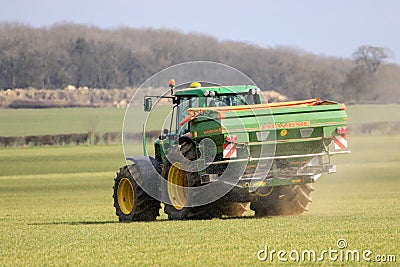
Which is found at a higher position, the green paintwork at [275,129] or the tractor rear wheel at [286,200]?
the green paintwork at [275,129]

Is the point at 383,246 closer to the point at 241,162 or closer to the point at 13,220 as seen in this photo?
the point at 241,162

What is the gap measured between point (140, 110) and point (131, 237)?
4.22 metres

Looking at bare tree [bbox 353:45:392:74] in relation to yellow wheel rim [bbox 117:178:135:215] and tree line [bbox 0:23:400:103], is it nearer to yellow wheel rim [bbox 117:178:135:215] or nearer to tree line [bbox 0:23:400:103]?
tree line [bbox 0:23:400:103]

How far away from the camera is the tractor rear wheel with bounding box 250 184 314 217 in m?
19.8

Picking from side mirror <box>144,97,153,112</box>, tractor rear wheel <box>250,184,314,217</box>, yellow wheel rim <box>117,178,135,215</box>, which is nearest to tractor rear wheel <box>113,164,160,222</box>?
yellow wheel rim <box>117,178,135,215</box>

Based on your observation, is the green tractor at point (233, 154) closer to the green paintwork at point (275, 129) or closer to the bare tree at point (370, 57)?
the green paintwork at point (275, 129)

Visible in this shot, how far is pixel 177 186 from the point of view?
19203 millimetres

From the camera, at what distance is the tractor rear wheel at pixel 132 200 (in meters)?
19.9

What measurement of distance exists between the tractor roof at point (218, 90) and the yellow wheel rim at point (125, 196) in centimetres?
253

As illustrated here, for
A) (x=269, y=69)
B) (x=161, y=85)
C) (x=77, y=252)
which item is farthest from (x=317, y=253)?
(x=269, y=69)
